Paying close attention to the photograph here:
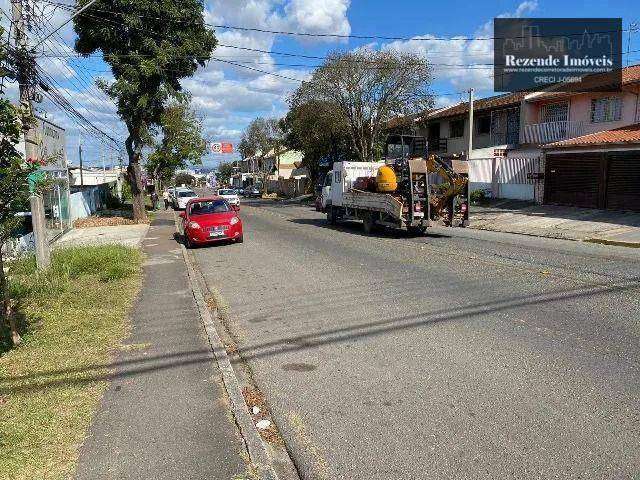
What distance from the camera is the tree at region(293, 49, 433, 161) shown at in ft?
106

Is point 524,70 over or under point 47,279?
over

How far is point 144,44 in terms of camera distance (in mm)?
22000

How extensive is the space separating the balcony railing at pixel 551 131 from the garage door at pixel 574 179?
5.41 m

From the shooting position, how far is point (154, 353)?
5938mm

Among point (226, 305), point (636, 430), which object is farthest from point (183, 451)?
point (226, 305)

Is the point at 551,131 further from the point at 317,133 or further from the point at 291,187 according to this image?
the point at 291,187

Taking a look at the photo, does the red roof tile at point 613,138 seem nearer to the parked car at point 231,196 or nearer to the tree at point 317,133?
the tree at point 317,133

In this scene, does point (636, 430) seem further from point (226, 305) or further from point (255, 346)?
point (226, 305)

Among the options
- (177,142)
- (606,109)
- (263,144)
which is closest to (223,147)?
(263,144)

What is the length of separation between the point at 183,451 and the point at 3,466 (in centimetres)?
117

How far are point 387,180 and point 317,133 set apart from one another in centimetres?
2177

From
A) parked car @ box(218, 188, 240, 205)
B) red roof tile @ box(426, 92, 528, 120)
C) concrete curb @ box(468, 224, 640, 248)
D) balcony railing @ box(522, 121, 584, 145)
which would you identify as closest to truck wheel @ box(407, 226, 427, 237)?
concrete curb @ box(468, 224, 640, 248)

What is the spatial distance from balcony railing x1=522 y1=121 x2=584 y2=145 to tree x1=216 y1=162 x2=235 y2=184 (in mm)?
110458

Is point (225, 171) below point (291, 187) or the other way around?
the other way around
